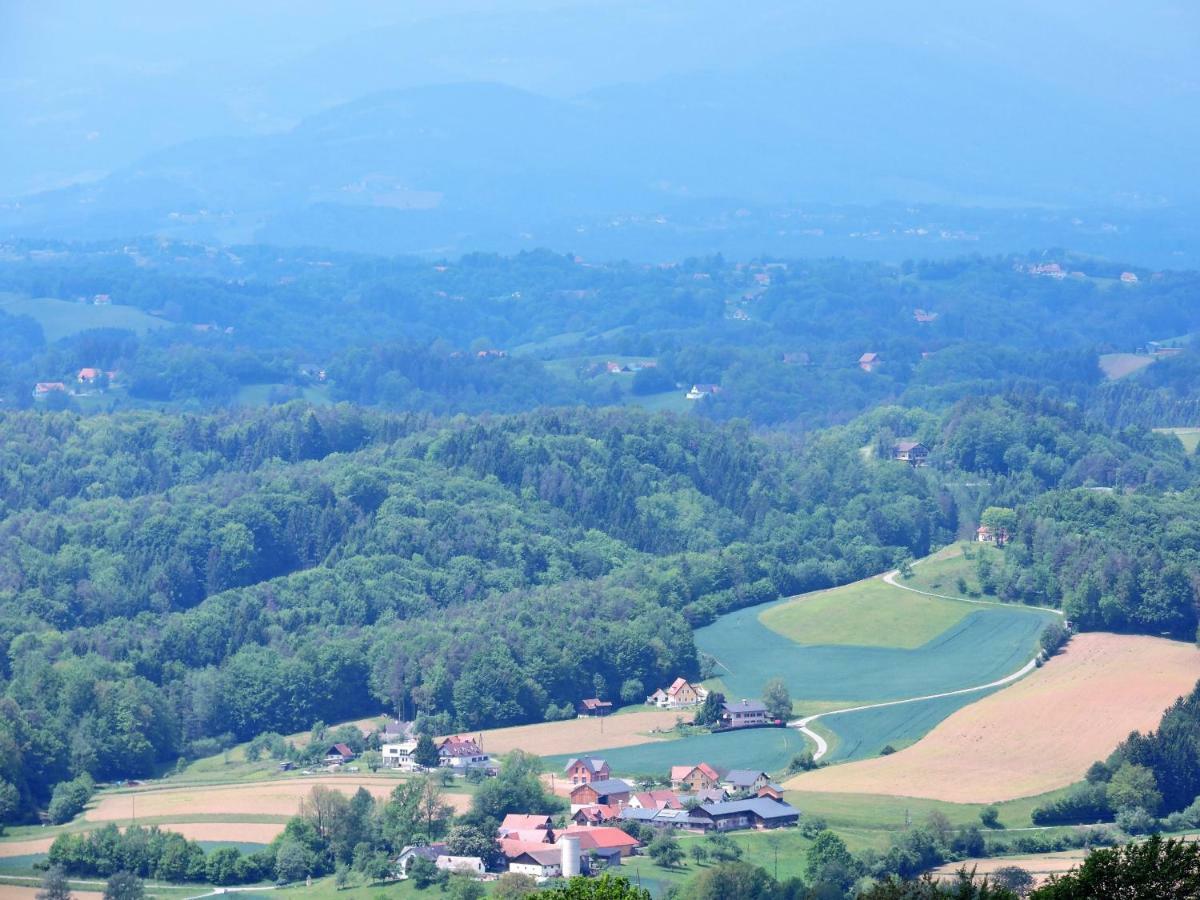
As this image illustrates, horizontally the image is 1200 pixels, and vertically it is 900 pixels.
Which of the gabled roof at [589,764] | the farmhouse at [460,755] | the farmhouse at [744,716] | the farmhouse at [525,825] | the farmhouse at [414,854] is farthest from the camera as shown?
the farmhouse at [744,716]

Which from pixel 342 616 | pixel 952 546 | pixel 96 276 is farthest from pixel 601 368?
pixel 342 616

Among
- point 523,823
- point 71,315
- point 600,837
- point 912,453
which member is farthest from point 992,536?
point 71,315

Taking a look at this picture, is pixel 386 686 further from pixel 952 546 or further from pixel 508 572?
pixel 952 546

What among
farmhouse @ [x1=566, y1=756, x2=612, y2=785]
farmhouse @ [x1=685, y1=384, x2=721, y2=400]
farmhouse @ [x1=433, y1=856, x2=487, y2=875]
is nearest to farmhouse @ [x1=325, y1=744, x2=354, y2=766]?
farmhouse @ [x1=566, y1=756, x2=612, y2=785]

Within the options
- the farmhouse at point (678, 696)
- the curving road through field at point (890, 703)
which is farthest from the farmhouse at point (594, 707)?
the curving road through field at point (890, 703)

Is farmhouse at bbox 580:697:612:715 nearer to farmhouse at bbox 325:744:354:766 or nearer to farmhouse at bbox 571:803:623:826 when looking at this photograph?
farmhouse at bbox 325:744:354:766

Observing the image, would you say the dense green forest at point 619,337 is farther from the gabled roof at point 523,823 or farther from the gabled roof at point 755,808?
the gabled roof at point 523,823
